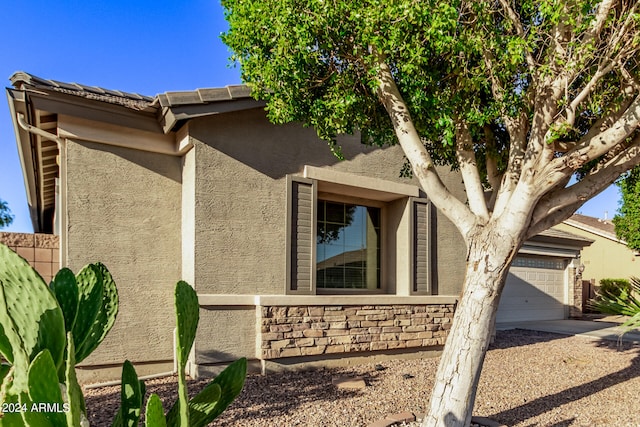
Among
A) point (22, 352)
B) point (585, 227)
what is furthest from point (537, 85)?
point (585, 227)

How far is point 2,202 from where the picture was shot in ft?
90.5

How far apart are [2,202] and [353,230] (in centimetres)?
2712

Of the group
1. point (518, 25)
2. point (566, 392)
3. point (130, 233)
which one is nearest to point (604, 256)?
point (566, 392)

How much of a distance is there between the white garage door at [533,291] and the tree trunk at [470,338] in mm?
9987

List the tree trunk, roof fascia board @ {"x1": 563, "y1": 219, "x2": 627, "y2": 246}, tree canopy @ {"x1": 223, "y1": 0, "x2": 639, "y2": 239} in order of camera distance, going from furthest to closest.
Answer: roof fascia board @ {"x1": 563, "y1": 219, "x2": 627, "y2": 246} < tree canopy @ {"x1": 223, "y1": 0, "x2": 639, "y2": 239} < the tree trunk

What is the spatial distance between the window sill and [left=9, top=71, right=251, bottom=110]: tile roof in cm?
292

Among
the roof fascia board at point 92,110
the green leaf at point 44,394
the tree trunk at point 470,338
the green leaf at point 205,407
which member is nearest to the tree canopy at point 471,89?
the tree trunk at point 470,338

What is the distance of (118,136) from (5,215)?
26.0 meters

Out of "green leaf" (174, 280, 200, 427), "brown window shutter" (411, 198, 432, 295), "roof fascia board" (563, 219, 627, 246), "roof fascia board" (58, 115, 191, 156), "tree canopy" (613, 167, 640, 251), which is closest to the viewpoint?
"green leaf" (174, 280, 200, 427)

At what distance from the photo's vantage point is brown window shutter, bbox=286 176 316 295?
7.67 m

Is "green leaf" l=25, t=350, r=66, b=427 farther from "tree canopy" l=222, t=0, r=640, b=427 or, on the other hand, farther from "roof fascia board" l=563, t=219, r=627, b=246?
"roof fascia board" l=563, t=219, r=627, b=246

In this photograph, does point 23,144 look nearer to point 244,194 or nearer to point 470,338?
point 244,194

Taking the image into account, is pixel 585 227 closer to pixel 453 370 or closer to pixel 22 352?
pixel 453 370

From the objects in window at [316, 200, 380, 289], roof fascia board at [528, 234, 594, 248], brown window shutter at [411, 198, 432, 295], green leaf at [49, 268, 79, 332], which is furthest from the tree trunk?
roof fascia board at [528, 234, 594, 248]
